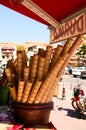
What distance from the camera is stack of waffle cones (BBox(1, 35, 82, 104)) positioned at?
1.37 metres

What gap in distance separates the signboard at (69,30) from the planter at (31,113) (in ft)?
3.75

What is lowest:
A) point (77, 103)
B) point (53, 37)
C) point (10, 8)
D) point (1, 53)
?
point (77, 103)

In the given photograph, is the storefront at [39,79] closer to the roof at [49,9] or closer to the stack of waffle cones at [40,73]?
the stack of waffle cones at [40,73]

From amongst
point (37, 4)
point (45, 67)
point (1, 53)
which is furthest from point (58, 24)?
point (1, 53)

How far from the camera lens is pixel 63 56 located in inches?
54.7

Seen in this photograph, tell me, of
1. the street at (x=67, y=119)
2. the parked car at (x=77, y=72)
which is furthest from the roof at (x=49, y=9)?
the parked car at (x=77, y=72)

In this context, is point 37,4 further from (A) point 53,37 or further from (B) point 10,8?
(A) point 53,37

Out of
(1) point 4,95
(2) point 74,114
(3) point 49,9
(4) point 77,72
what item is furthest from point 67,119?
(4) point 77,72

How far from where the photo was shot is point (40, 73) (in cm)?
140

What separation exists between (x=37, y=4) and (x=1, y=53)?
294 feet

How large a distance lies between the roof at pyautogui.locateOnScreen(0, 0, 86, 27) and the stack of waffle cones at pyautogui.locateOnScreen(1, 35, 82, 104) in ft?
3.29

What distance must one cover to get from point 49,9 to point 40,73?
1.44 m

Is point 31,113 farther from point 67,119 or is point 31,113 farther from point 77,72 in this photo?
point 77,72

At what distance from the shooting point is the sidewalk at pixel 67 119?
307 inches
